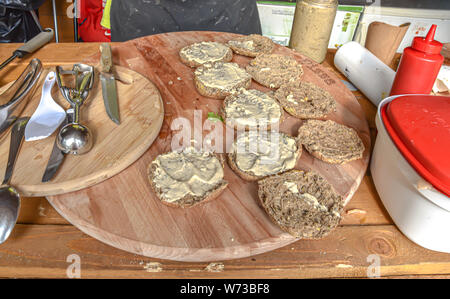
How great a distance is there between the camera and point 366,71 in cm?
172

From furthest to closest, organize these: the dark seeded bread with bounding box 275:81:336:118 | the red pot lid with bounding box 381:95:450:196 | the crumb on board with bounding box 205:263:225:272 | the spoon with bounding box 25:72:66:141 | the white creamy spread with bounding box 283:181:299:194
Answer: the dark seeded bread with bounding box 275:81:336:118 → the spoon with bounding box 25:72:66:141 → the white creamy spread with bounding box 283:181:299:194 → the crumb on board with bounding box 205:263:225:272 → the red pot lid with bounding box 381:95:450:196

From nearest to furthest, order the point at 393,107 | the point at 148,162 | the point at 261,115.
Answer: the point at 393,107
the point at 148,162
the point at 261,115

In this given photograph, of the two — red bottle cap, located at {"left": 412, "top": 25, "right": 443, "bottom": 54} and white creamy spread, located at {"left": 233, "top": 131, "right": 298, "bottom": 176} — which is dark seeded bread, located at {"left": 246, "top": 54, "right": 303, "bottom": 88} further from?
red bottle cap, located at {"left": 412, "top": 25, "right": 443, "bottom": 54}

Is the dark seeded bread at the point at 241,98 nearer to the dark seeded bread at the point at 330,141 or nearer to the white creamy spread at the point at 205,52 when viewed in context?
the dark seeded bread at the point at 330,141

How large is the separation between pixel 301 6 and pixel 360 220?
4.39ft

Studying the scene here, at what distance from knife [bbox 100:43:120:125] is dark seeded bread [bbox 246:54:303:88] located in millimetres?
712

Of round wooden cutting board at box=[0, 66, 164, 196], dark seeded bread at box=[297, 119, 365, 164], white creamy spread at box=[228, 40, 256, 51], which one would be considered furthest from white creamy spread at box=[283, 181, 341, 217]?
white creamy spread at box=[228, 40, 256, 51]

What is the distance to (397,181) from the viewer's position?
1.03 metres

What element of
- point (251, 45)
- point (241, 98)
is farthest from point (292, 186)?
point (251, 45)

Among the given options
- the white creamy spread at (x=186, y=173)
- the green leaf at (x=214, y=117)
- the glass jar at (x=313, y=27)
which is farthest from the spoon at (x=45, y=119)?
the glass jar at (x=313, y=27)

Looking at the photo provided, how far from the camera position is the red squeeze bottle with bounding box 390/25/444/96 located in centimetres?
122

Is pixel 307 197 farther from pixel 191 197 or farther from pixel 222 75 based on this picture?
pixel 222 75
